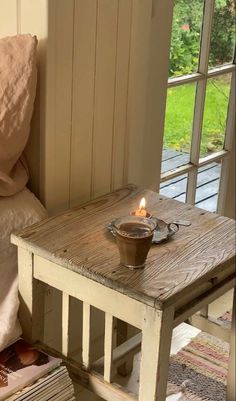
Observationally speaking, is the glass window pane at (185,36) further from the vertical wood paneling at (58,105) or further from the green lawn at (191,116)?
the vertical wood paneling at (58,105)

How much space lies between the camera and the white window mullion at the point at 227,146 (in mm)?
2330

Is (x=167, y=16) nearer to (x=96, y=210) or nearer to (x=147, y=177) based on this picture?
(x=147, y=177)

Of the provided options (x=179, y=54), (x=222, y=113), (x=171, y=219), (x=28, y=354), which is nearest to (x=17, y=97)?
(x=171, y=219)

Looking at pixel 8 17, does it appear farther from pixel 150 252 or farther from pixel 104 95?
pixel 150 252

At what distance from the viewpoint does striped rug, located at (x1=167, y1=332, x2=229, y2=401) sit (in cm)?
192

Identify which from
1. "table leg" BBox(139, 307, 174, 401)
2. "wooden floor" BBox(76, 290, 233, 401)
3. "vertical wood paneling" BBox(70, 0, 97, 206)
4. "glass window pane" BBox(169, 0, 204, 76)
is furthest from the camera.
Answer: "glass window pane" BBox(169, 0, 204, 76)

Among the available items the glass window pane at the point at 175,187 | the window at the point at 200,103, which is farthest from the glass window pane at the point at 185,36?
the glass window pane at the point at 175,187

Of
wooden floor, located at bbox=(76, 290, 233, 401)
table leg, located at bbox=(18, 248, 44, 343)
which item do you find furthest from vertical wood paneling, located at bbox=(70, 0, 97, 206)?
wooden floor, located at bbox=(76, 290, 233, 401)

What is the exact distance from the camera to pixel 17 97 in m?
1.46

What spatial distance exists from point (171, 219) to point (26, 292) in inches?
14.5

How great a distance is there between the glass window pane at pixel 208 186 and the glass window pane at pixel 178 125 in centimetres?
14

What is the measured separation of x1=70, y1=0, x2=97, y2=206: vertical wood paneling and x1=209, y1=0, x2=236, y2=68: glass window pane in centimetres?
67

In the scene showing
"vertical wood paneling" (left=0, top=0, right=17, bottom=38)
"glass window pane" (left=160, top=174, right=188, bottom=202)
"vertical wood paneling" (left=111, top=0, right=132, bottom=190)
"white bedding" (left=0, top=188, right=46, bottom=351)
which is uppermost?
"vertical wood paneling" (left=0, top=0, right=17, bottom=38)

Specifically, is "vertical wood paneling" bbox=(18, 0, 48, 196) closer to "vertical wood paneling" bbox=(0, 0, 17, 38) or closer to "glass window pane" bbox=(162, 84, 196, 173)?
"vertical wood paneling" bbox=(0, 0, 17, 38)
